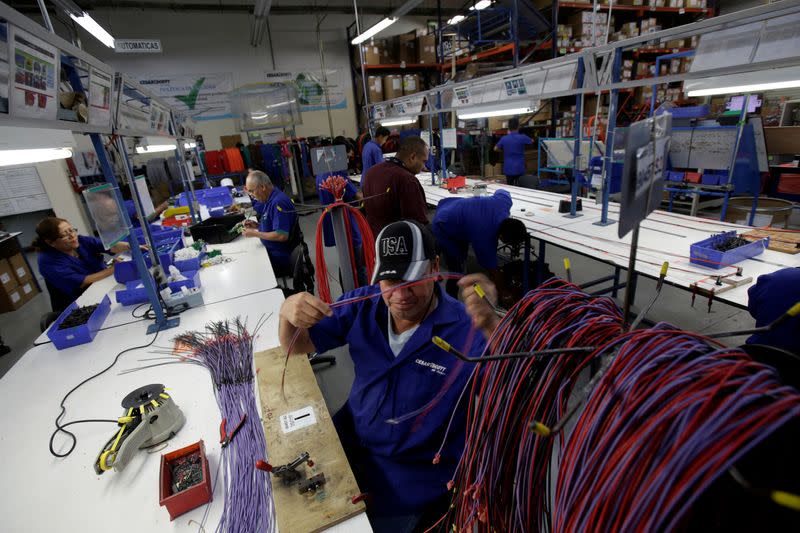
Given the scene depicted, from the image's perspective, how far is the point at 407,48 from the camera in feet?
29.8

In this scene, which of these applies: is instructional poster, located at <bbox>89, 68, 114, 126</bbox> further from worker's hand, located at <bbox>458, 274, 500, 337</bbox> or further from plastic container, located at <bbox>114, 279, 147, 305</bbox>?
worker's hand, located at <bbox>458, 274, 500, 337</bbox>

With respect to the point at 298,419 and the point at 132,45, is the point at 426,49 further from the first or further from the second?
the point at 298,419

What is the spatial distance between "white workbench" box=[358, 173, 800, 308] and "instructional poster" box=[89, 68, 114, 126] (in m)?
2.76

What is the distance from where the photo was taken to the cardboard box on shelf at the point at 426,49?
9.00 meters

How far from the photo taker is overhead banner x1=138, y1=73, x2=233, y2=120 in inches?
330

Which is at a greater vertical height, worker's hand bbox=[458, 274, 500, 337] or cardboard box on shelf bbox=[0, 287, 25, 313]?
worker's hand bbox=[458, 274, 500, 337]

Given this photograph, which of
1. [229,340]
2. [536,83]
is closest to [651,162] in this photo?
[229,340]

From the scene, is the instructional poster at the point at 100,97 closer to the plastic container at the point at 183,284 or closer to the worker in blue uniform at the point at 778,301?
the plastic container at the point at 183,284

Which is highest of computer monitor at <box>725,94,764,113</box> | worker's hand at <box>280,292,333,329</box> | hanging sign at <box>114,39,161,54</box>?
hanging sign at <box>114,39,161,54</box>

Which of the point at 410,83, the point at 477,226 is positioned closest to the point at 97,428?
the point at 477,226

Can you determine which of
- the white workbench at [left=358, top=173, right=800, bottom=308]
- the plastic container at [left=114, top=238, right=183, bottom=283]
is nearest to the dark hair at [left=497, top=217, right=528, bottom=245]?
the white workbench at [left=358, top=173, right=800, bottom=308]

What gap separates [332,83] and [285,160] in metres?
2.89

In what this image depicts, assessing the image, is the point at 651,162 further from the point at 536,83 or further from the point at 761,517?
the point at 536,83

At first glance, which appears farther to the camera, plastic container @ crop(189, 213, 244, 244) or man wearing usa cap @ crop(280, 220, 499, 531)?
plastic container @ crop(189, 213, 244, 244)
